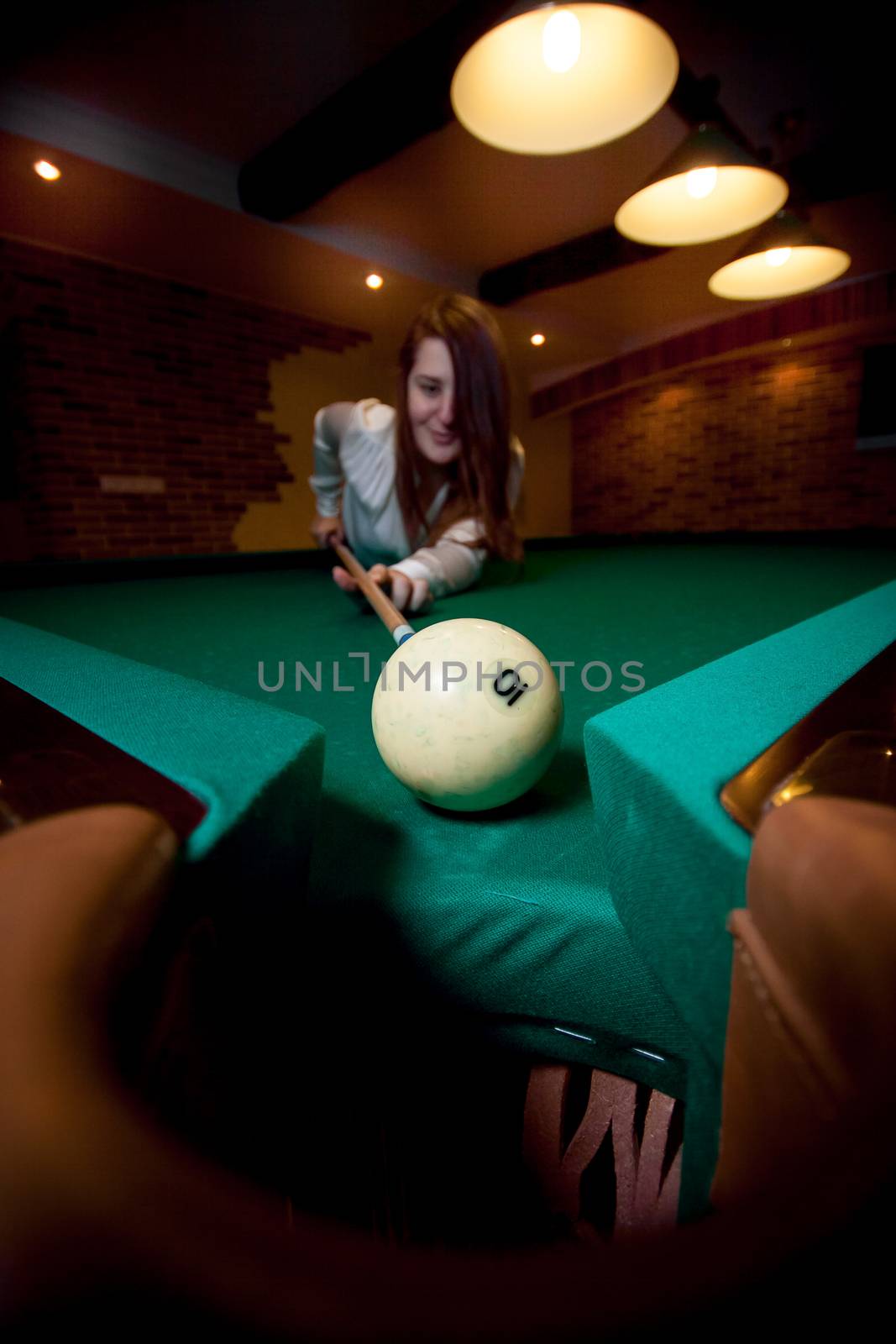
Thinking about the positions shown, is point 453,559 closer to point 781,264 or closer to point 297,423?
point 781,264

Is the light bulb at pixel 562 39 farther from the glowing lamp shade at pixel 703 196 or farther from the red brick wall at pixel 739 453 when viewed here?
the red brick wall at pixel 739 453

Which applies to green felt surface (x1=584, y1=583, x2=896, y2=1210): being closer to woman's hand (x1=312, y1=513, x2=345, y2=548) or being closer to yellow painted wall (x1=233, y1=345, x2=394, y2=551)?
woman's hand (x1=312, y1=513, x2=345, y2=548)

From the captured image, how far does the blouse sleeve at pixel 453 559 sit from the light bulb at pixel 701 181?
1105mm

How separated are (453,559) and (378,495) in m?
0.76

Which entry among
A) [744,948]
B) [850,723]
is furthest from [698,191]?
[744,948]

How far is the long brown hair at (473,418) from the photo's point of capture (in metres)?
2.41

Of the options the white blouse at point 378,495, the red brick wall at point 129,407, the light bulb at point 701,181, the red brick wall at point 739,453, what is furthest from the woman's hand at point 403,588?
the red brick wall at point 739,453

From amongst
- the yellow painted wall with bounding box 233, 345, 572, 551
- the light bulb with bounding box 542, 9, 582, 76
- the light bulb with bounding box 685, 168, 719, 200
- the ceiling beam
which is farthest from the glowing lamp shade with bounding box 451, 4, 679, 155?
the yellow painted wall with bounding box 233, 345, 572, 551

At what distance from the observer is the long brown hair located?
2410mm

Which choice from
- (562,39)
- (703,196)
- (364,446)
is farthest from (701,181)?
(364,446)

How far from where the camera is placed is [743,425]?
25.9 feet

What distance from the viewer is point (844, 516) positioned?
7426 mm

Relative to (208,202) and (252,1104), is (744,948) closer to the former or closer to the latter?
(252,1104)

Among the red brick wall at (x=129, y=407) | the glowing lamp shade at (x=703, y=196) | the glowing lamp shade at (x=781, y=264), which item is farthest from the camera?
the red brick wall at (x=129, y=407)
